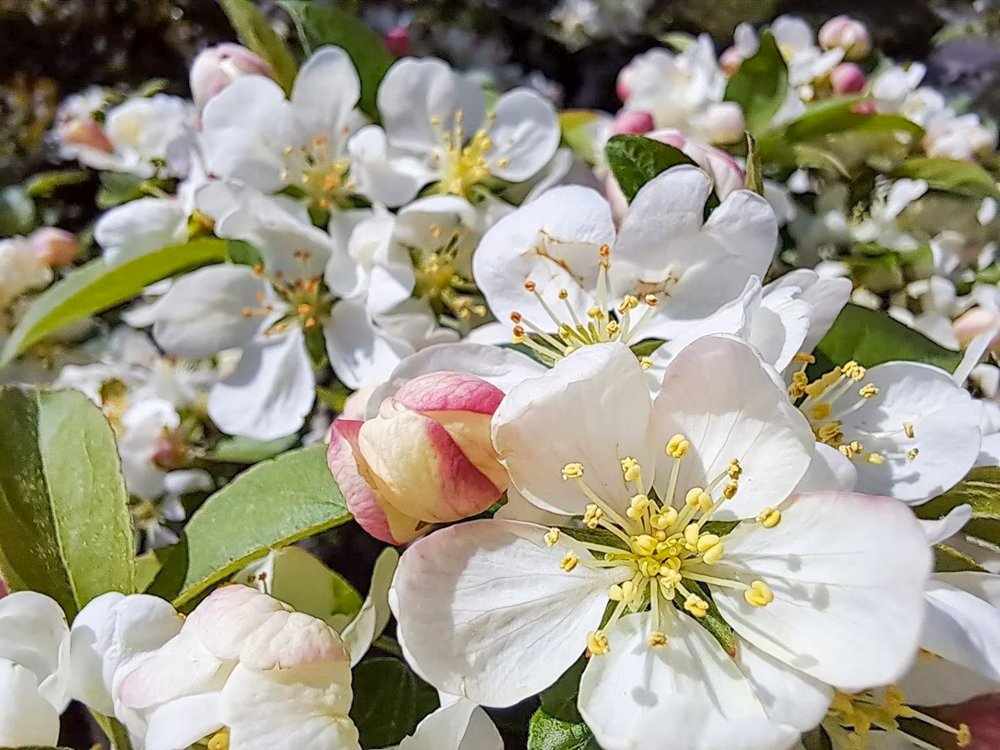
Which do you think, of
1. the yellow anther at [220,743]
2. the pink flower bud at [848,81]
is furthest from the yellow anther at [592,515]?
the pink flower bud at [848,81]

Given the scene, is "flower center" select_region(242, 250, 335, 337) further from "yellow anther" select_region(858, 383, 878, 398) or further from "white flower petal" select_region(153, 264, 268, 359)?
"yellow anther" select_region(858, 383, 878, 398)

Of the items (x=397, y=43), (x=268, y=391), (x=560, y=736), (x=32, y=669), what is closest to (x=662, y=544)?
(x=560, y=736)

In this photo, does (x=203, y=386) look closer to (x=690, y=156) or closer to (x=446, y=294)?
(x=446, y=294)

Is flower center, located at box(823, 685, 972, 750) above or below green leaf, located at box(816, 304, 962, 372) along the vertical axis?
below

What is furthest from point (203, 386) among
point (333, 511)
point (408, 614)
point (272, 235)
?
point (408, 614)

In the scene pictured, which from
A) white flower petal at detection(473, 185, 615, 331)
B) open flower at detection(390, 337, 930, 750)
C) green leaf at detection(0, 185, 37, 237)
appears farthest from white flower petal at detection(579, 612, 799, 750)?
green leaf at detection(0, 185, 37, 237)
